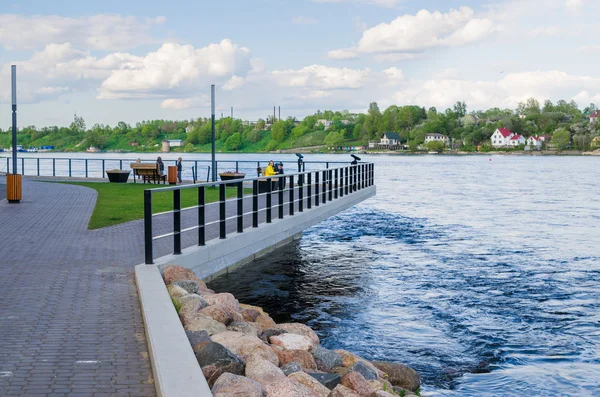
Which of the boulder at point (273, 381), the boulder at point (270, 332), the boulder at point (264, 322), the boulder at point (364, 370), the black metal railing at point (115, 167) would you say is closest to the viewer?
the boulder at point (273, 381)

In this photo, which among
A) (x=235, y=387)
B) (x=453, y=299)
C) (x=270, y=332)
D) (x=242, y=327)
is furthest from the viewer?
(x=453, y=299)

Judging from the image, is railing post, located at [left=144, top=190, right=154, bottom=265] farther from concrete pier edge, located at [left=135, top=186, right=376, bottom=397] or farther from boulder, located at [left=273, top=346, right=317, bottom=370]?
boulder, located at [left=273, top=346, right=317, bottom=370]

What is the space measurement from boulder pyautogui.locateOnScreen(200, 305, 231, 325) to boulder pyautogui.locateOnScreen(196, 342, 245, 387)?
5.45ft

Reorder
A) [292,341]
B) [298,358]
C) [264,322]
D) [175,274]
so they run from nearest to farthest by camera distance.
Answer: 1. [298,358]
2. [292,341]
3. [264,322]
4. [175,274]

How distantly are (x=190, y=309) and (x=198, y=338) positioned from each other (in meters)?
1.13

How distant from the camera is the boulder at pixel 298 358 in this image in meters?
7.08

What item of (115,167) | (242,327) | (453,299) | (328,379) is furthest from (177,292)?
(115,167)

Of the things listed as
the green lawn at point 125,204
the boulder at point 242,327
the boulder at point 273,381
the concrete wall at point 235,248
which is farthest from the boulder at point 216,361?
the green lawn at point 125,204

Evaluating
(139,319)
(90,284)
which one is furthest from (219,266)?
(139,319)

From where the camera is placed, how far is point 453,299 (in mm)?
12938

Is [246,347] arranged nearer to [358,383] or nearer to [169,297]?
[358,383]

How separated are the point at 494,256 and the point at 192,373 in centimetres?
1472

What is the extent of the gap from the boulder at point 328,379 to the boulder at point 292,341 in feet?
2.70

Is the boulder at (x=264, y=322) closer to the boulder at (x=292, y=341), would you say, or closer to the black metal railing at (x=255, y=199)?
the boulder at (x=292, y=341)
